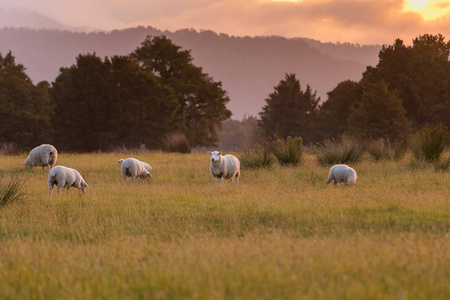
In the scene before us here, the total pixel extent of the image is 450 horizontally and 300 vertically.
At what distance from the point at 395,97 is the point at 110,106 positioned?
25778 mm

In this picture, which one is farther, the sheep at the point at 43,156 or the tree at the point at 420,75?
the tree at the point at 420,75

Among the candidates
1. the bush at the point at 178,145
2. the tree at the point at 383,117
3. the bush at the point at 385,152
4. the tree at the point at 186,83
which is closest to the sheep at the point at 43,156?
the bush at the point at 385,152

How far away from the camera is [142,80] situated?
43094 mm

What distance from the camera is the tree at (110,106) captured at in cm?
4131

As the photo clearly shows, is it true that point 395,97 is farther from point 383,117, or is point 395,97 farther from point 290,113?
point 290,113

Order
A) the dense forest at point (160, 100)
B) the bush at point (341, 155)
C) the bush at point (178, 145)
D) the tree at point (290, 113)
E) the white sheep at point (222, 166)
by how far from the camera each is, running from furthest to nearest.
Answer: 1. the tree at point (290, 113)
2. the dense forest at point (160, 100)
3. the bush at point (178, 145)
4. the bush at point (341, 155)
5. the white sheep at point (222, 166)

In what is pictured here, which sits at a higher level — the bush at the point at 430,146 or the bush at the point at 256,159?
the bush at the point at 430,146

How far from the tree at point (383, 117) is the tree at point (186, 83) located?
1705cm

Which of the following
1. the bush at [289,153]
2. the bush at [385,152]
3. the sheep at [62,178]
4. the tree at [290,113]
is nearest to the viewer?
the sheep at [62,178]

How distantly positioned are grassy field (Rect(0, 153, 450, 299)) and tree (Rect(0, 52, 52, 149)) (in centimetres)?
3212

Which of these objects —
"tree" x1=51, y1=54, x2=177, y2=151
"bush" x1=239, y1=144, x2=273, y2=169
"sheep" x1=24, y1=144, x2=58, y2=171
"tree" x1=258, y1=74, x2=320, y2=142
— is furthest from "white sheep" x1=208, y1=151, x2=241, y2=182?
"tree" x1=258, y1=74, x2=320, y2=142

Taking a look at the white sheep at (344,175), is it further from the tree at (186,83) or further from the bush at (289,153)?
the tree at (186,83)

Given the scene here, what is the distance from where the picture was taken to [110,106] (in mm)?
42062

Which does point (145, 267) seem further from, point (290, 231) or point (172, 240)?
point (290, 231)
